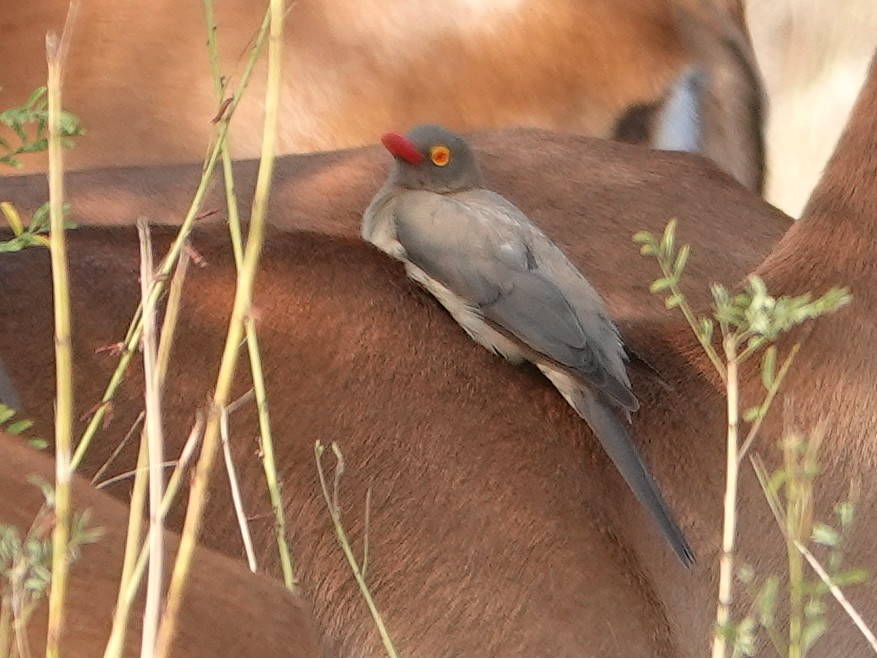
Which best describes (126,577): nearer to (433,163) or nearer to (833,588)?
(833,588)

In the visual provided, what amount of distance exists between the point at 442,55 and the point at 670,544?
85 centimetres

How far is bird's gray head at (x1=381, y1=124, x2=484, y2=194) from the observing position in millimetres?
877

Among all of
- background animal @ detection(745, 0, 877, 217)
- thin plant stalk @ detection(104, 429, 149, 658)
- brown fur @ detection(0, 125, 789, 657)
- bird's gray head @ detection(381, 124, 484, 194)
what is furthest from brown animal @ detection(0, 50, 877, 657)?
background animal @ detection(745, 0, 877, 217)

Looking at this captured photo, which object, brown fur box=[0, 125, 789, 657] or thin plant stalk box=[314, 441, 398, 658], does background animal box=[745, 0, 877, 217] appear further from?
thin plant stalk box=[314, 441, 398, 658]

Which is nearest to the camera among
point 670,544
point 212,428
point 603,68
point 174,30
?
point 212,428

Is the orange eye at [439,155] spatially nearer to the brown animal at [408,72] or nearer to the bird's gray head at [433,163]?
the bird's gray head at [433,163]

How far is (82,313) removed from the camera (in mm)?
730

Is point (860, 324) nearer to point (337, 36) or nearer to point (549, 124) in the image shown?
point (549, 124)

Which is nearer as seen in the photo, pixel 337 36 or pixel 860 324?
pixel 860 324

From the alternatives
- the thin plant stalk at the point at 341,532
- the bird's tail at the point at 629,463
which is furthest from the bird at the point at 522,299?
the thin plant stalk at the point at 341,532

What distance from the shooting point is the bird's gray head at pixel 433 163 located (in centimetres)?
88

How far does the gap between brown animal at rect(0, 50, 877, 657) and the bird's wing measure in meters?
0.04

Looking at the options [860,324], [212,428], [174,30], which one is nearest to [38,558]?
[212,428]

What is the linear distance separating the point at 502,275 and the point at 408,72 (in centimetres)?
69
